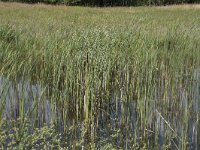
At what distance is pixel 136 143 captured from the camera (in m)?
3.91

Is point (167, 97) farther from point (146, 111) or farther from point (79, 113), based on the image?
point (79, 113)

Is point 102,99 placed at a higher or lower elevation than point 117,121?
higher

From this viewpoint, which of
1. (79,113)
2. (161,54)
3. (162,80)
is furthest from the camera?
(161,54)

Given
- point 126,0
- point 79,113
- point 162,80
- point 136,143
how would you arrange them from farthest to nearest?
point 126,0 → point 162,80 → point 79,113 → point 136,143

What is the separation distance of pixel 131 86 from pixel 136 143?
0.75 m

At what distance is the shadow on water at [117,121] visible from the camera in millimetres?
3908

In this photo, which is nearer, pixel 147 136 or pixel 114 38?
pixel 147 136

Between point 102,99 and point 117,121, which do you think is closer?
point 117,121

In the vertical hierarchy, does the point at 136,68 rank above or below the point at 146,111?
above

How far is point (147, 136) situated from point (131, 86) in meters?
0.69

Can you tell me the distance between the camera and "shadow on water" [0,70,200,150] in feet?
12.8

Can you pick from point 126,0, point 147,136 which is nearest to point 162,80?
point 147,136

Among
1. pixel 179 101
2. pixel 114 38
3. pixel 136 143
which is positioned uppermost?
pixel 114 38

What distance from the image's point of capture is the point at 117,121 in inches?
168
